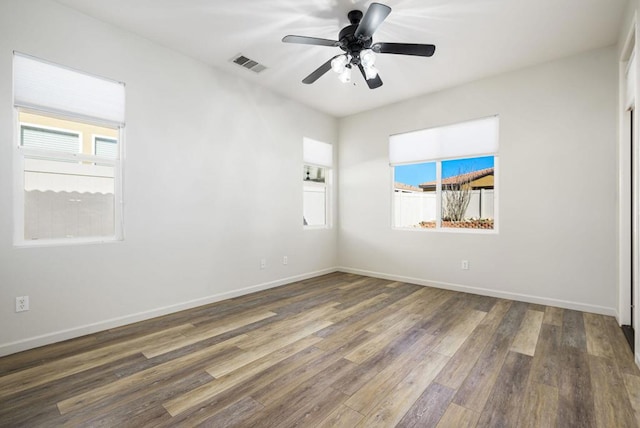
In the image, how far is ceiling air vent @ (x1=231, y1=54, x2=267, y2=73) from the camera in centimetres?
359

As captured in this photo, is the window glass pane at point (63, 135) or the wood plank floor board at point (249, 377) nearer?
the wood plank floor board at point (249, 377)

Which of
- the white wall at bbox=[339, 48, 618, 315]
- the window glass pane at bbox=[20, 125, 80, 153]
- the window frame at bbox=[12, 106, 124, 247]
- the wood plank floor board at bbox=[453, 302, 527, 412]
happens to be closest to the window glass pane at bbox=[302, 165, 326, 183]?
the white wall at bbox=[339, 48, 618, 315]

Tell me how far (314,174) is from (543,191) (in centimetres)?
345

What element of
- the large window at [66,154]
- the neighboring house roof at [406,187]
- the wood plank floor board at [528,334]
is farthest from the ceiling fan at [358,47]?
the wood plank floor board at [528,334]

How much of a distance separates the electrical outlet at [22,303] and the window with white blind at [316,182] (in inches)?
137

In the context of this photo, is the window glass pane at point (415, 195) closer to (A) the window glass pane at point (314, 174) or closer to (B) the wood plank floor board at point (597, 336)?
(A) the window glass pane at point (314, 174)

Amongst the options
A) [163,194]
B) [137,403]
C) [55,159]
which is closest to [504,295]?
[137,403]

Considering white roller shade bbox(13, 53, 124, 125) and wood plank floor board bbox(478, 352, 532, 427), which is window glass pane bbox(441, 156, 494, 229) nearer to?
wood plank floor board bbox(478, 352, 532, 427)

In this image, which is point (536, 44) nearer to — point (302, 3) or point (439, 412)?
point (302, 3)

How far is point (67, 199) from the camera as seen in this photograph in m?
2.80

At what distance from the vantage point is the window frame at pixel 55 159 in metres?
2.53

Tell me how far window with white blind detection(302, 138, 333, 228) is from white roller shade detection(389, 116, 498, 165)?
4.06 ft

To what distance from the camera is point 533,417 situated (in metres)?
1.70

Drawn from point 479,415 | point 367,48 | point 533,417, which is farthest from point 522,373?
point 367,48
